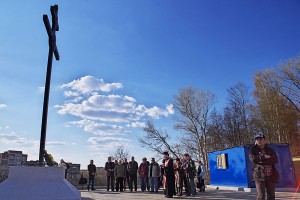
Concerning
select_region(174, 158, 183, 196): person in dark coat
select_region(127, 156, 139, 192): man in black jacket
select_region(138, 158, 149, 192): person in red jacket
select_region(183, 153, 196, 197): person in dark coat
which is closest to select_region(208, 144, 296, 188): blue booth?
select_region(183, 153, 196, 197): person in dark coat

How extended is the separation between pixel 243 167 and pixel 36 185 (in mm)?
11104

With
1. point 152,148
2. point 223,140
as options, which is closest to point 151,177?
point 152,148

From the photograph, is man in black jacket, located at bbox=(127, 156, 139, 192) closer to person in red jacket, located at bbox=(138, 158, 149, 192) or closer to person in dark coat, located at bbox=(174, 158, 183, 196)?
person in red jacket, located at bbox=(138, 158, 149, 192)

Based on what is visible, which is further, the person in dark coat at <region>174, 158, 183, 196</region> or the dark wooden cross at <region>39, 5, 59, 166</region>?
the person in dark coat at <region>174, 158, 183, 196</region>

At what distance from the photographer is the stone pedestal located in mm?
5004

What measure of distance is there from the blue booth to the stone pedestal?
34.4 ft

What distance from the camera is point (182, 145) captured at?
34500 mm

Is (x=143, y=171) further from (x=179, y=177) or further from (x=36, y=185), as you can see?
(x=36, y=185)

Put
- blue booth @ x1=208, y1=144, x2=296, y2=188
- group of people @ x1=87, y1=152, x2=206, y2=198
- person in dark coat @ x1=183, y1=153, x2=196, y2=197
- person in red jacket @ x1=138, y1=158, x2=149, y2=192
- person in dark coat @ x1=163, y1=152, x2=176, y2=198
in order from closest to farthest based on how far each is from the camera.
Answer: person in dark coat @ x1=163, y1=152, x2=176, y2=198 < group of people @ x1=87, y1=152, x2=206, y2=198 < person in dark coat @ x1=183, y1=153, x2=196, y2=197 < blue booth @ x1=208, y1=144, x2=296, y2=188 < person in red jacket @ x1=138, y1=158, x2=149, y2=192

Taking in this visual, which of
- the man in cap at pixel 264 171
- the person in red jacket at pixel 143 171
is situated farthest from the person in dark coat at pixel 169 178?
the man in cap at pixel 264 171

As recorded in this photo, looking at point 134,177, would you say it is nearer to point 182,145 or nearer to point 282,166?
point 282,166

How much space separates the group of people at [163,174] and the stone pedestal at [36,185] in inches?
209

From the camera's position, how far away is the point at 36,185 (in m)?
5.31

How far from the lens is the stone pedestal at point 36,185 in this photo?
5.00 metres
